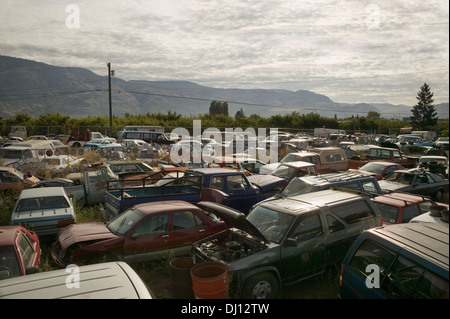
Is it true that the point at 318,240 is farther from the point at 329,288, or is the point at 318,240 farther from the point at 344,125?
the point at 344,125

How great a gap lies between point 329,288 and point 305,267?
1.84 feet

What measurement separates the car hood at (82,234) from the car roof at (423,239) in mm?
→ 4974

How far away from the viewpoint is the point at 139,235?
659 centimetres

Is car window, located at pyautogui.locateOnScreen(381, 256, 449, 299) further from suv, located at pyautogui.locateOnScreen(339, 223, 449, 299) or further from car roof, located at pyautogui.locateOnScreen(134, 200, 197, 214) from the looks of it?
car roof, located at pyautogui.locateOnScreen(134, 200, 197, 214)

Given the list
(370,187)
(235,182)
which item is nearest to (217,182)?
(235,182)

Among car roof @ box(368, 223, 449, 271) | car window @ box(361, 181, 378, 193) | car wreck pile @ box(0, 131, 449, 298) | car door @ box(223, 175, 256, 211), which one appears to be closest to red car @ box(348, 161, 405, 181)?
car window @ box(361, 181, 378, 193)

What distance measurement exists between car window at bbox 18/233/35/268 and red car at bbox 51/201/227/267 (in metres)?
0.52

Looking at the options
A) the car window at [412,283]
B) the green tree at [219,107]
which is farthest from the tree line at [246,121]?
the green tree at [219,107]

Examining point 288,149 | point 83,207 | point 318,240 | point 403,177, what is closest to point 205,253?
point 318,240

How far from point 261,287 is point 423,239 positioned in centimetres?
250

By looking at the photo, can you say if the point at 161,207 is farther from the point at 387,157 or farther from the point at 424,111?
the point at 424,111

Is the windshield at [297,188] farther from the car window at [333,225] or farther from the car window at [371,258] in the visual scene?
the car window at [371,258]

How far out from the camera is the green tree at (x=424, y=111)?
78875mm
